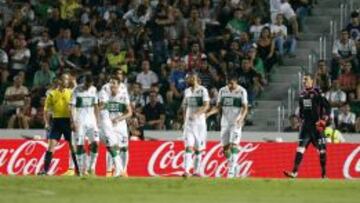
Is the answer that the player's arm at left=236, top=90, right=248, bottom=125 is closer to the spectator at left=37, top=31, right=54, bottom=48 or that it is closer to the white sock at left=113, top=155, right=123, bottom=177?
the white sock at left=113, top=155, right=123, bottom=177

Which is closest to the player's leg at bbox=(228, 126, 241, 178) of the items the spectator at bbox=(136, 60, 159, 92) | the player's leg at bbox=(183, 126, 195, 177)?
the player's leg at bbox=(183, 126, 195, 177)

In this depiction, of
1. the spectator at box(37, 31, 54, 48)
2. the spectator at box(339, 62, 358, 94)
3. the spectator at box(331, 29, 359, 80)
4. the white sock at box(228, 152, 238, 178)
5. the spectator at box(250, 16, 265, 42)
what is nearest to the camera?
the white sock at box(228, 152, 238, 178)

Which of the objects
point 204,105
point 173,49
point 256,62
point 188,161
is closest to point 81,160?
point 188,161

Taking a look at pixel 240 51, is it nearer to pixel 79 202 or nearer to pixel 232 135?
pixel 232 135

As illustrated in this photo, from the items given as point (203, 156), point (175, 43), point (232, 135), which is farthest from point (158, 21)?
point (232, 135)

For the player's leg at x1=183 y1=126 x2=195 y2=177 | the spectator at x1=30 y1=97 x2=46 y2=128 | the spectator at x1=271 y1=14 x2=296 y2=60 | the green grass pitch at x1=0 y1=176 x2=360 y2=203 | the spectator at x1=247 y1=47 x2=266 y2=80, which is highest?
the spectator at x1=271 y1=14 x2=296 y2=60

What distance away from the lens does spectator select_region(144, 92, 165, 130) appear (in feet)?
98.3

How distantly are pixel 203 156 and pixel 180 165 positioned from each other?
60 centimetres

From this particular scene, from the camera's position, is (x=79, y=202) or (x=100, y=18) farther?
(x=100, y=18)

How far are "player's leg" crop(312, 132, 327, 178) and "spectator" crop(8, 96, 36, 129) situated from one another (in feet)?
27.4

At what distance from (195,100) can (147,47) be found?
280 inches

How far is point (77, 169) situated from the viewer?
25.7 m

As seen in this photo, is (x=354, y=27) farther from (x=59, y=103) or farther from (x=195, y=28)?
(x=59, y=103)

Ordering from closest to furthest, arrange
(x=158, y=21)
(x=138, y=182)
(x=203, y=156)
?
(x=138, y=182), (x=203, y=156), (x=158, y=21)
